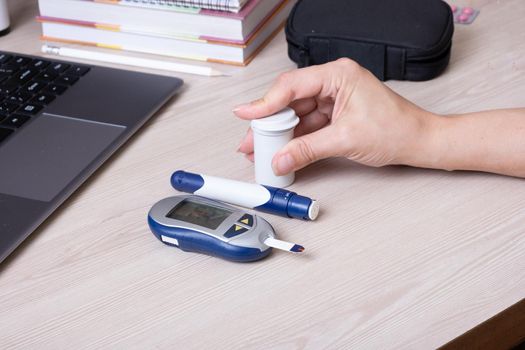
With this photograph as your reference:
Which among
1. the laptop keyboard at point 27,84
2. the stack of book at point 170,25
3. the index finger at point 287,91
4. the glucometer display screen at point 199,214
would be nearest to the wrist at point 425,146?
the index finger at point 287,91

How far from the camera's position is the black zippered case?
1.00m

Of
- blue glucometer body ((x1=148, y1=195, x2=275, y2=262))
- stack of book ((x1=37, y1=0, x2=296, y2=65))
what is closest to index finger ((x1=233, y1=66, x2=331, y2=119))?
blue glucometer body ((x1=148, y1=195, x2=275, y2=262))

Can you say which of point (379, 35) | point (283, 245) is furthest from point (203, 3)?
point (283, 245)

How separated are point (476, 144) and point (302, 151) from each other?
191mm

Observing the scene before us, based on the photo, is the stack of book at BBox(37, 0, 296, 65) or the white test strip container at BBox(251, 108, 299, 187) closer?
the white test strip container at BBox(251, 108, 299, 187)

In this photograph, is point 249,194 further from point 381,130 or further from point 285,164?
point 381,130

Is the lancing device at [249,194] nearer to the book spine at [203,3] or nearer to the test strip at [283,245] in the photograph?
the test strip at [283,245]

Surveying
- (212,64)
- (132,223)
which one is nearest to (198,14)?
(212,64)

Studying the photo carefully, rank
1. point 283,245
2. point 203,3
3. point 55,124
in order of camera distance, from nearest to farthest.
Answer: point 283,245, point 55,124, point 203,3

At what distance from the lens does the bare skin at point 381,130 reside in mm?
810

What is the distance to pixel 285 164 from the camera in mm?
804

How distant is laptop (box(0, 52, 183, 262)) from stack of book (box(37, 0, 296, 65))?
0.29 feet

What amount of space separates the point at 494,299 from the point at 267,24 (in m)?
0.60

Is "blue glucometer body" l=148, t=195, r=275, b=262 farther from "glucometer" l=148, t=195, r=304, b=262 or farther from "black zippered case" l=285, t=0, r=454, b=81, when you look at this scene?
"black zippered case" l=285, t=0, r=454, b=81
